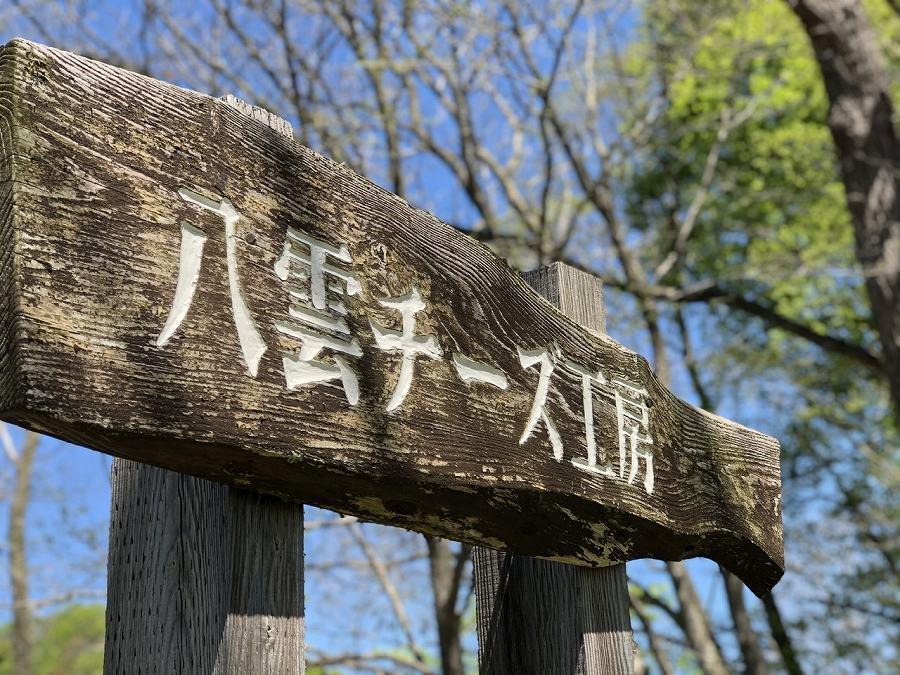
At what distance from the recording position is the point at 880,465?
744 centimetres

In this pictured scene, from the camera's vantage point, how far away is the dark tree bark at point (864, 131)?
499 cm

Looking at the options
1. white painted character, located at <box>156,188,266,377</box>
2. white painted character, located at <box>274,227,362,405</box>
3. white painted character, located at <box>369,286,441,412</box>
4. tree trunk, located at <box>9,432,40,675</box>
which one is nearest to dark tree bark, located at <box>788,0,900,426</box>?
white painted character, located at <box>369,286,441,412</box>

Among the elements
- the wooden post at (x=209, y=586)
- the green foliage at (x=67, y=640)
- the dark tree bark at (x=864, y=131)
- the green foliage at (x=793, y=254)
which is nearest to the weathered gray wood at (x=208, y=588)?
the wooden post at (x=209, y=586)

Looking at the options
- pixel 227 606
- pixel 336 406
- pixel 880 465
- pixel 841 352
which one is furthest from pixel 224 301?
pixel 880 465

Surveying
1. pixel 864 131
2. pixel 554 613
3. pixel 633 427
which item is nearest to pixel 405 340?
pixel 633 427

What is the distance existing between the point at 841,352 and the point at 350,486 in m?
6.19

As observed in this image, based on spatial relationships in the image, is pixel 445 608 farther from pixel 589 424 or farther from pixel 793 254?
pixel 793 254

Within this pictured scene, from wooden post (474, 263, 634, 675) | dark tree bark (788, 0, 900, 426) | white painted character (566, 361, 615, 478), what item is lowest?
wooden post (474, 263, 634, 675)

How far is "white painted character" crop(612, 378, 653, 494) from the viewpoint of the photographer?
4.75 ft

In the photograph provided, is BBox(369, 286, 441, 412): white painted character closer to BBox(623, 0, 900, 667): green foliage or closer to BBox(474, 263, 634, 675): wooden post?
BBox(474, 263, 634, 675): wooden post

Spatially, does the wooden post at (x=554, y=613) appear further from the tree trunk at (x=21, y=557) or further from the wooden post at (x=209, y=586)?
the tree trunk at (x=21, y=557)

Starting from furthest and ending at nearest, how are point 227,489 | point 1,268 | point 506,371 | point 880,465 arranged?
point 880,465 < point 506,371 < point 227,489 < point 1,268

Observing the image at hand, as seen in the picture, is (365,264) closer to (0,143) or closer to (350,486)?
(350,486)

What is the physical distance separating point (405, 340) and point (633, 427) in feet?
1.75
